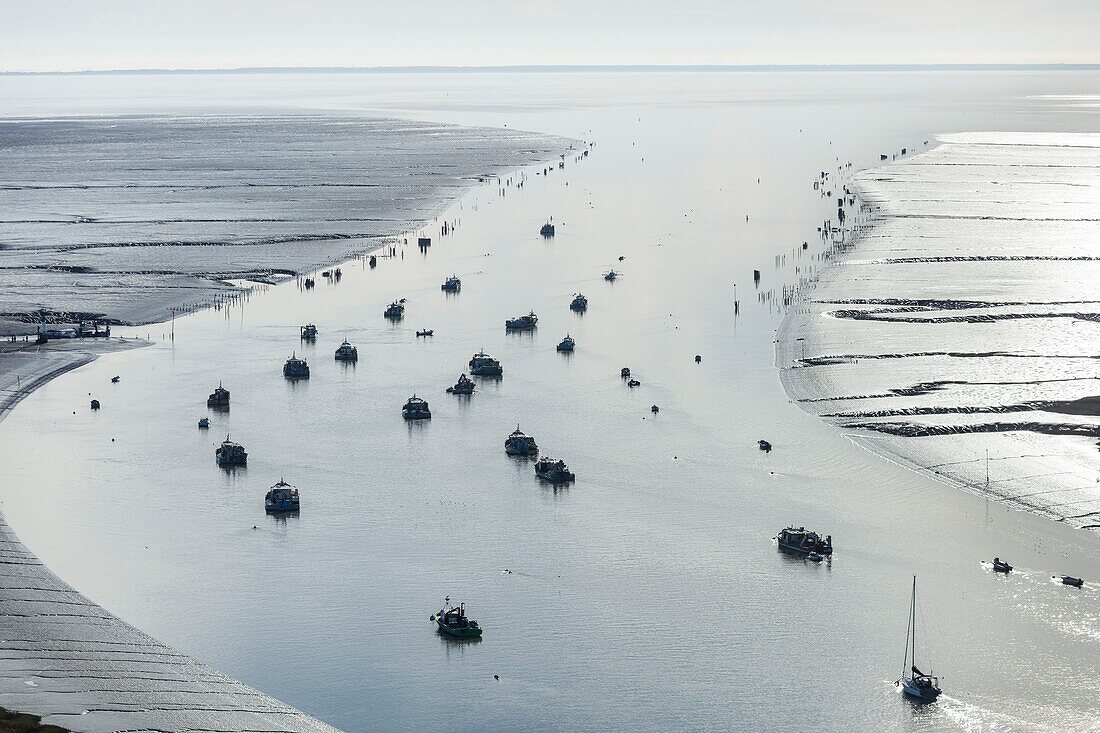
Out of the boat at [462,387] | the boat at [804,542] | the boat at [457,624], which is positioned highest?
the boat at [462,387]

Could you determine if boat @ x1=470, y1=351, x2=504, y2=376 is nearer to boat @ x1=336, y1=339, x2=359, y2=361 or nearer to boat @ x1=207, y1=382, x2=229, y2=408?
boat @ x1=336, y1=339, x2=359, y2=361

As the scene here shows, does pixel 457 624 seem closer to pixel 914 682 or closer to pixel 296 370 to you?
pixel 914 682

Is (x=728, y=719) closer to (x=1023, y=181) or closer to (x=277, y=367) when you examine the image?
(x=277, y=367)

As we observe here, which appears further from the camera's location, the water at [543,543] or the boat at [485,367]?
the boat at [485,367]

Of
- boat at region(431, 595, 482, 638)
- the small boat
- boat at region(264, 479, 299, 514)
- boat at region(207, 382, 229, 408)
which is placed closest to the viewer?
boat at region(431, 595, 482, 638)

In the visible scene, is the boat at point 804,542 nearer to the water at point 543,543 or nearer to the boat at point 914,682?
the water at point 543,543

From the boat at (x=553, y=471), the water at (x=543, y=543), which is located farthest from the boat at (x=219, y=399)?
the boat at (x=553, y=471)

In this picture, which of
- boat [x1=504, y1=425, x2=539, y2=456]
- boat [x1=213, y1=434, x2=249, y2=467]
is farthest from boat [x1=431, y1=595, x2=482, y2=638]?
boat [x1=213, y1=434, x2=249, y2=467]
